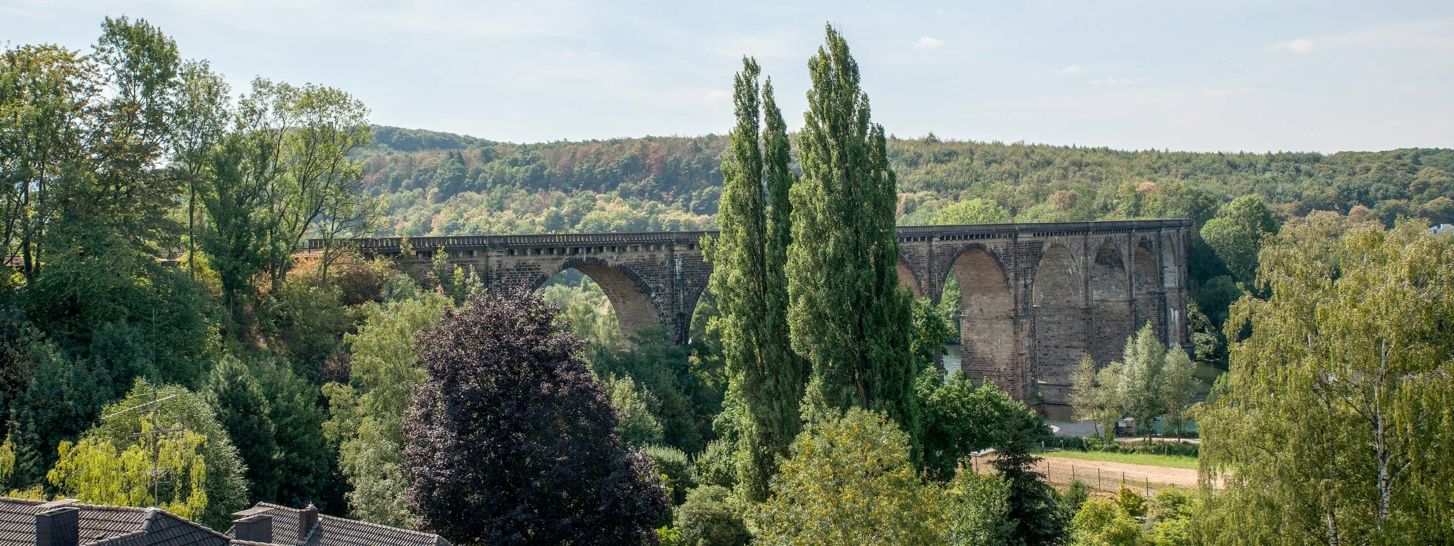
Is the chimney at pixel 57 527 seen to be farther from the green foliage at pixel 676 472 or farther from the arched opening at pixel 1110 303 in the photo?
the arched opening at pixel 1110 303

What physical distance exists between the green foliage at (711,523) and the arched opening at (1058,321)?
38.4 m

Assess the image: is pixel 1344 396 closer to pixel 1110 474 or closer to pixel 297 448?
pixel 297 448

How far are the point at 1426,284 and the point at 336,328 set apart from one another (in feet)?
79.8

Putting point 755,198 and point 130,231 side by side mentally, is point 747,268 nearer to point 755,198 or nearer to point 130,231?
point 755,198

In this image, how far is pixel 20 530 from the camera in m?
13.0

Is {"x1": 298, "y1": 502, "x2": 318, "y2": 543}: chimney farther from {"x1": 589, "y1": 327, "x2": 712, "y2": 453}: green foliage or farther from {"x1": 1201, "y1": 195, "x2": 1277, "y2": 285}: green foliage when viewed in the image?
{"x1": 1201, "y1": 195, "x2": 1277, "y2": 285}: green foliage

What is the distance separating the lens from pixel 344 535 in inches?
628

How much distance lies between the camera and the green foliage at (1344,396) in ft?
46.5

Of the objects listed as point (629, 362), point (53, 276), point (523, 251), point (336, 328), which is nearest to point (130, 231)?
point (53, 276)

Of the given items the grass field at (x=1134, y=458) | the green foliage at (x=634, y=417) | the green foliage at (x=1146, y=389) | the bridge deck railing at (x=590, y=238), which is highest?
the bridge deck railing at (x=590, y=238)

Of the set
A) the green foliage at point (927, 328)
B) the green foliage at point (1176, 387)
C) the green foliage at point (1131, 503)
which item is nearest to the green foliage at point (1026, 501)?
the green foliage at point (1131, 503)

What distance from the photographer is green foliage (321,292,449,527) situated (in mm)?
19656

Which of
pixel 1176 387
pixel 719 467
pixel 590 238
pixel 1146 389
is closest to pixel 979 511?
pixel 719 467

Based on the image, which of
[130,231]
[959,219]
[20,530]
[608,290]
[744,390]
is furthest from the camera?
[959,219]
